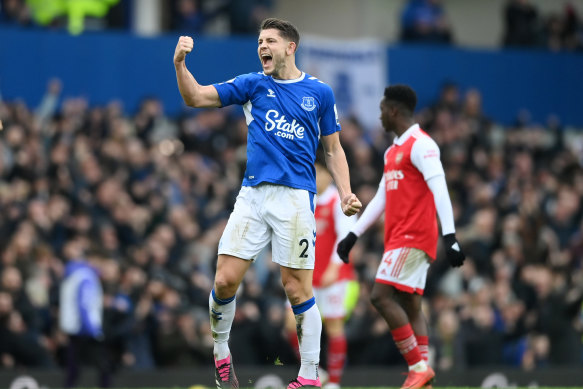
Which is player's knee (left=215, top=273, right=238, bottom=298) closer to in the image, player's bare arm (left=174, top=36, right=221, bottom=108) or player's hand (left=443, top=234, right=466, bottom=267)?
player's bare arm (left=174, top=36, right=221, bottom=108)

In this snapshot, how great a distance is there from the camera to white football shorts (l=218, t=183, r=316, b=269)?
9000mm

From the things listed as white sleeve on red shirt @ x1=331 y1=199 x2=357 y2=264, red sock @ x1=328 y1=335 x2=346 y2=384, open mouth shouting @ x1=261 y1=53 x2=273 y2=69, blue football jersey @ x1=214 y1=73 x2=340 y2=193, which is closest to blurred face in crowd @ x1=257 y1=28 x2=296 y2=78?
open mouth shouting @ x1=261 y1=53 x2=273 y2=69

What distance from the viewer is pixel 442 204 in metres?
9.98

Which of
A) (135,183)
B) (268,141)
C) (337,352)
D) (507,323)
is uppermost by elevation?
(268,141)

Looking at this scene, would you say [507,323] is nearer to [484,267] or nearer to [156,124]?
[484,267]

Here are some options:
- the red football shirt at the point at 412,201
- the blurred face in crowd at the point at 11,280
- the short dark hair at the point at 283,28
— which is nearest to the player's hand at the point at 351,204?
the short dark hair at the point at 283,28

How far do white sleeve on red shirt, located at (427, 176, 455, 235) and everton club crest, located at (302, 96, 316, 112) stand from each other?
1.53 meters

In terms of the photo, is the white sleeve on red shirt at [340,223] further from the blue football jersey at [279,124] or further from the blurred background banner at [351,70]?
the blurred background banner at [351,70]

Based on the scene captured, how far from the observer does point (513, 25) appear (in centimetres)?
2462

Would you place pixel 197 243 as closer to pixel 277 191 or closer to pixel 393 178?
pixel 393 178

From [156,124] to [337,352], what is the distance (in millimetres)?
7324

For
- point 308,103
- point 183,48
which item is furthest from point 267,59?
point 183,48

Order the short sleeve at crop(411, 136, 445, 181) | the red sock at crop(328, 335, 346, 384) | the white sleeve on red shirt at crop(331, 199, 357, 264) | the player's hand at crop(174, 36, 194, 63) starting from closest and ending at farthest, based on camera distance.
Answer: the player's hand at crop(174, 36, 194, 63) → the short sleeve at crop(411, 136, 445, 181) → the red sock at crop(328, 335, 346, 384) → the white sleeve on red shirt at crop(331, 199, 357, 264)

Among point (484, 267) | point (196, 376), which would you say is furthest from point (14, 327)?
point (484, 267)
